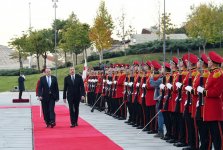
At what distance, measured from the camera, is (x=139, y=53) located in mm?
68625

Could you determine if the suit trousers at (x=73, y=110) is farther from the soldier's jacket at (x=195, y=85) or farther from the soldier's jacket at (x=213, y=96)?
the soldier's jacket at (x=213, y=96)

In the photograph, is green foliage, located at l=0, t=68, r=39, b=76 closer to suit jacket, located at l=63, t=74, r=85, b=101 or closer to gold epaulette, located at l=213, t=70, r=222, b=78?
suit jacket, located at l=63, t=74, r=85, b=101

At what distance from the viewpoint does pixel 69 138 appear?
15.2m

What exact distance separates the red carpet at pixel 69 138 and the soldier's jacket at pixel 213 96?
2.92m

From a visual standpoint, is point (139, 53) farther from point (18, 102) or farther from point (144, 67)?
point (144, 67)

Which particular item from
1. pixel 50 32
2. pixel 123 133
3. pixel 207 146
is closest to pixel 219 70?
pixel 207 146

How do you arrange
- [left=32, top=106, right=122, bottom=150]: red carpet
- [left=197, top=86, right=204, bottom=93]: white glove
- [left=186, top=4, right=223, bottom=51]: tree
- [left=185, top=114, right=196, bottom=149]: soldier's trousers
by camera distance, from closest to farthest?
[left=197, top=86, right=204, bottom=93]: white glove < [left=185, top=114, right=196, bottom=149]: soldier's trousers < [left=32, top=106, right=122, bottom=150]: red carpet < [left=186, top=4, right=223, bottom=51]: tree

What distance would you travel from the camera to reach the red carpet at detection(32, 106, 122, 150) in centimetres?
1334

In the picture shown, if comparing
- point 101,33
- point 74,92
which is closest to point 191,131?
point 74,92

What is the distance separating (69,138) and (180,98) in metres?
3.83

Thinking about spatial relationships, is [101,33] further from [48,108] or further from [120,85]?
[48,108]

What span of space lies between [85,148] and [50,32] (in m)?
92.0

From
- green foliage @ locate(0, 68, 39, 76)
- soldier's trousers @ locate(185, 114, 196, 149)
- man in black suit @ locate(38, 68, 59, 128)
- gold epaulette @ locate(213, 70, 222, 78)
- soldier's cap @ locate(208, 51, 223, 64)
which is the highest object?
green foliage @ locate(0, 68, 39, 76)

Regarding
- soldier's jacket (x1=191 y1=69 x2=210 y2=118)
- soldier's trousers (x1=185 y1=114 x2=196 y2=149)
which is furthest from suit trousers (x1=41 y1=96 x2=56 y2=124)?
soldier's jacket (x1=191 y1=69 x2=210 y2=118)
